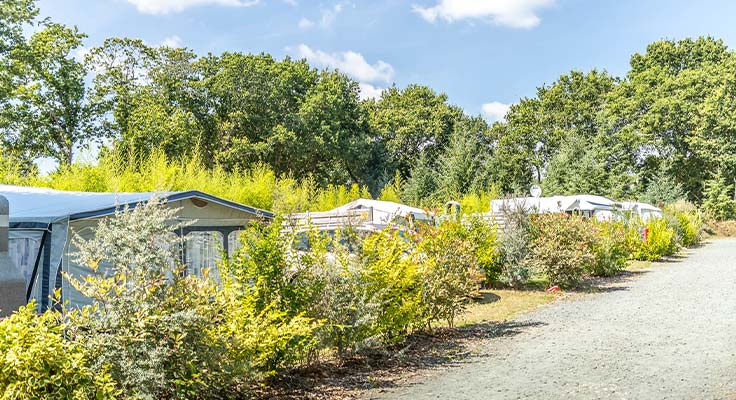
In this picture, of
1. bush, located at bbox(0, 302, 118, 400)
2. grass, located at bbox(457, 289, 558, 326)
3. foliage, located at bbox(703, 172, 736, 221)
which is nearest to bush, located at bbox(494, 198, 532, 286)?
grass, located at bbox(457, 289, 558, 326)

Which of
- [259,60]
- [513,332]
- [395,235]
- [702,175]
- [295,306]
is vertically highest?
[259,60]

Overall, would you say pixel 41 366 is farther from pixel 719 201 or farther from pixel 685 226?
pixel 719 201

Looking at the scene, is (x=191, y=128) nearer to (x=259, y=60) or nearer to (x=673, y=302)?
(x=259, y=60)

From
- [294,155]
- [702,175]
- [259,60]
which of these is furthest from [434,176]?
[702,175]

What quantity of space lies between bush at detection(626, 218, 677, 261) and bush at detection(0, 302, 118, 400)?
60.4 feet

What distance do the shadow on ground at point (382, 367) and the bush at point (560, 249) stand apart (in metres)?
4.38

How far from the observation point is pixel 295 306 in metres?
5.86

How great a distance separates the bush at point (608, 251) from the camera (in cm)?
1497

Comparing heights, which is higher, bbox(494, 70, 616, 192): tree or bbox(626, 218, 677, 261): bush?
bbox(494, 70, 616, 192): tree

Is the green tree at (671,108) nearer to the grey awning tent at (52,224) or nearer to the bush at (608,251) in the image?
the bush at (608,251)

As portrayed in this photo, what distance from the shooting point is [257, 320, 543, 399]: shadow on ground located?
5.63 metres

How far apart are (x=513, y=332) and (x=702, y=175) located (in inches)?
1542

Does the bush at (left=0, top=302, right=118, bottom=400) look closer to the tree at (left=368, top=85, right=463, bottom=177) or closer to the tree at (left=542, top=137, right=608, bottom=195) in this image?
the tree at (left=368, top=85, right=463, bottom=177)

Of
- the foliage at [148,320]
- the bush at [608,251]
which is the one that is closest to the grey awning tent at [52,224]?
the foliage at [148,320]
